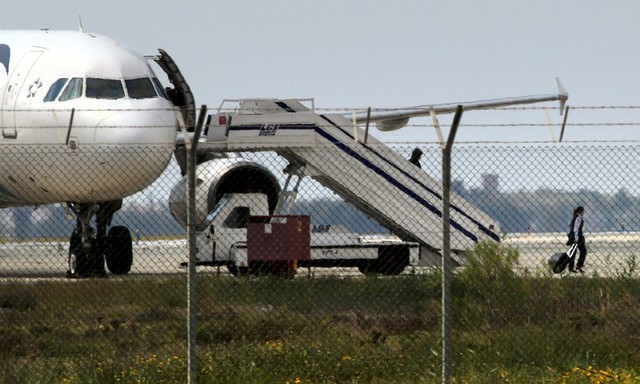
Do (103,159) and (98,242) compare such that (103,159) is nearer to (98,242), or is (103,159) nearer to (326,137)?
(98,242)

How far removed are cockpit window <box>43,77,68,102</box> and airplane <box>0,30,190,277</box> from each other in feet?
0.05

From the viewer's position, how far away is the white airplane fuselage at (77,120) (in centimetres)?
2116

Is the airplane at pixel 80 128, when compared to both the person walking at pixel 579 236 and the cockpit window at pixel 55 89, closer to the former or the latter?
the cockpit window at pixel 55 89

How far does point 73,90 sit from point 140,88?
3.69 feet

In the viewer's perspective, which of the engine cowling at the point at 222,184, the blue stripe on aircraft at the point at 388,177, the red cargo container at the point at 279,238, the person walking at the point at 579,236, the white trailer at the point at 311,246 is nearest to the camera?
the red cargo container at the point at 279,238

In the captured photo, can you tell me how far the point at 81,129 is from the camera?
2130 centimetres

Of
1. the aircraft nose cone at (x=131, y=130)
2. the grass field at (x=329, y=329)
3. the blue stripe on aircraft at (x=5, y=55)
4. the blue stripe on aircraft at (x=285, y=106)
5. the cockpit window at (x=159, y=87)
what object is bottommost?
the grass field at (x=329, y=329)

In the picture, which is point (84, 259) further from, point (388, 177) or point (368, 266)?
point (388, 177)

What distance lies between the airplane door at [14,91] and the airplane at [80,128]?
0.02 meters

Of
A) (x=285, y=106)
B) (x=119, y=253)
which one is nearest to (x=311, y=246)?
(x=285, y=106)

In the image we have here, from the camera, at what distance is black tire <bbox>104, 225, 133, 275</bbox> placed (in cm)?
2597

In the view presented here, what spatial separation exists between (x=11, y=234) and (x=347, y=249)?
803 cm

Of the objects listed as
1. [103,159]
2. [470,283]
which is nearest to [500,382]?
[470,283]

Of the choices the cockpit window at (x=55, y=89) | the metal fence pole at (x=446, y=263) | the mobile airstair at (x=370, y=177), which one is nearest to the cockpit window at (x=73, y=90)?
the cockpit window at (x=55, y=89)
